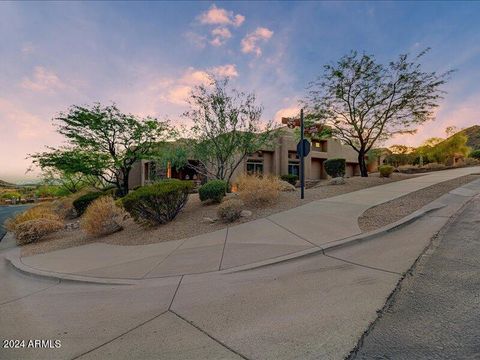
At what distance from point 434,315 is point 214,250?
3327 mm

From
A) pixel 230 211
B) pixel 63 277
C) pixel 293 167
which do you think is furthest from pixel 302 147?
pixel 293 167

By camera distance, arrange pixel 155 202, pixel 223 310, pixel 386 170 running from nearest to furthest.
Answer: pixel 223 310
pixel 155 202
pixel 386 170

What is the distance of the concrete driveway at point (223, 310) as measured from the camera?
201cm

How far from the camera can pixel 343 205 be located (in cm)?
693

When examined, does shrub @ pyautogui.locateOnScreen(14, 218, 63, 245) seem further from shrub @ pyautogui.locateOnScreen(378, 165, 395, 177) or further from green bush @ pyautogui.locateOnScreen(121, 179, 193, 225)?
shrub @ pyautogui.locateOnScreen(378, 165, 395, 177)

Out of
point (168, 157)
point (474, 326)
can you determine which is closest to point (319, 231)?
point (474, 326)

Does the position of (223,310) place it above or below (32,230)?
above

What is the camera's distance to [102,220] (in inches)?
274

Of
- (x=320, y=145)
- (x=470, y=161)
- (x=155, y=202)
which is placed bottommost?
(x=155, y=202)

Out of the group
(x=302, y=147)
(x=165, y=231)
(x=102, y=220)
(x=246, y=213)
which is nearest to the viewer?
(x=165, y=231)

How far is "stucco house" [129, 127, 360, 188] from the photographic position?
22.9 metres

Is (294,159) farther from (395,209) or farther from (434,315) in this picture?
(434,315)

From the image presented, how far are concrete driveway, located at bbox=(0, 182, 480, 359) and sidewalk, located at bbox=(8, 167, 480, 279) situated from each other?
31 centimetres

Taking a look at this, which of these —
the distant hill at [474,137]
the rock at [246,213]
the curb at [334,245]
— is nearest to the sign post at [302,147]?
the rock at [246,213]
